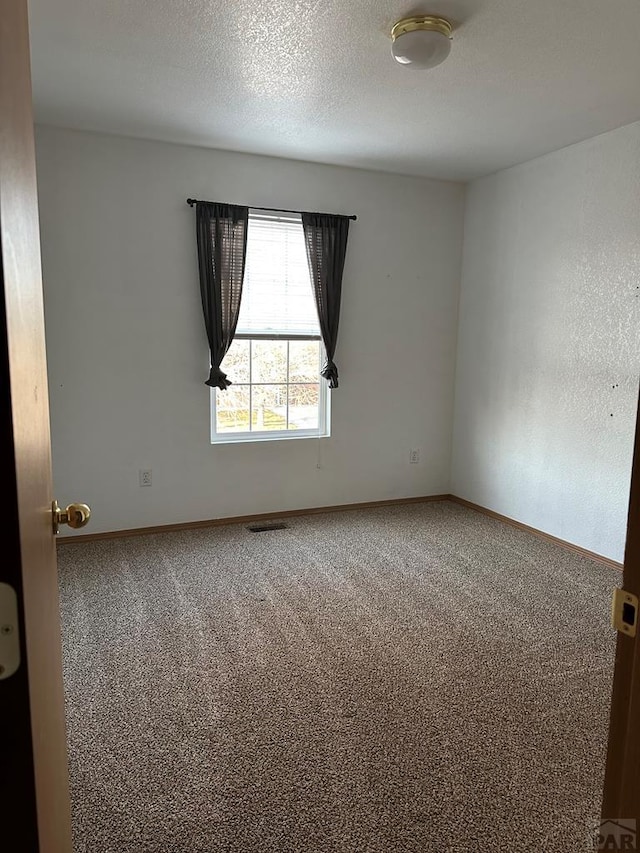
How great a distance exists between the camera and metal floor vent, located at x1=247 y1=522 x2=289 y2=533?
4027 mm

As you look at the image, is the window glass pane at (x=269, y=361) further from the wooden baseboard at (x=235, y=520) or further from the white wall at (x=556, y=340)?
the white wall at (x=556, y=340)

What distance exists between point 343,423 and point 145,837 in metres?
3.21

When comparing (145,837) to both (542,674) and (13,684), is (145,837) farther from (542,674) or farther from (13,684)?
(542,674)

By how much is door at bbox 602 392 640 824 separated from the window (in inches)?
139

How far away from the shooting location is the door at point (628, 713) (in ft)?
2.32

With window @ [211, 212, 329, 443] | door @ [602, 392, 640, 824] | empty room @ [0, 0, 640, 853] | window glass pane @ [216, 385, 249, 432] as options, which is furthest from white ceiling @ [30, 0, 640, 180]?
door @ [602, 392, 640, 824]

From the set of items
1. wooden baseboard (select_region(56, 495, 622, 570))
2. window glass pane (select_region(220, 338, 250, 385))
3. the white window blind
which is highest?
the white window blind

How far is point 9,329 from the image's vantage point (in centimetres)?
53

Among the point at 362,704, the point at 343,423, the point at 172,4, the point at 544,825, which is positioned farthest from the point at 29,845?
the point at 343,423

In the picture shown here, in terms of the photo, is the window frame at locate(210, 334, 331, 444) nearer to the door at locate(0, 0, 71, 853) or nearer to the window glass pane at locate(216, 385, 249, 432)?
the window glass pane at locate(216, 385, 249, 432)

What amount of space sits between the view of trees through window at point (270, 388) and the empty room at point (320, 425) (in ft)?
0.10

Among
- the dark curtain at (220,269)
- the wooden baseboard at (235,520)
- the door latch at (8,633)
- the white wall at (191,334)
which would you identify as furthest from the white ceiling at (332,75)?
the wooden baseboard at (235,520)

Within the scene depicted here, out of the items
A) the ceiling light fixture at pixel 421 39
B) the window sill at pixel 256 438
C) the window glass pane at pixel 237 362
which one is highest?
the ceiling light fixture at pixel 421 39

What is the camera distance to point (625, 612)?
2.41 ft
